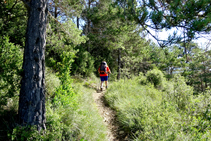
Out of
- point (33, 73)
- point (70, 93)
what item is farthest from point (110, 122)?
point (33, 73)

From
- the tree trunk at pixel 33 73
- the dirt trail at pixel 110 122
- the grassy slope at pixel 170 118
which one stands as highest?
the tree trunk at pixel 33 73

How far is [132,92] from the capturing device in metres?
6.47

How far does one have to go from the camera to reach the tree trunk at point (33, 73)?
249 centimetres

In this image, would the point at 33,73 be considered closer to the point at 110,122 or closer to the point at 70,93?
the point at 70,93

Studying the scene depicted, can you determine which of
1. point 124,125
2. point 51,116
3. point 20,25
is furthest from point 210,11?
point 20,25

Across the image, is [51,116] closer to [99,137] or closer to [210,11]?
[99,137]

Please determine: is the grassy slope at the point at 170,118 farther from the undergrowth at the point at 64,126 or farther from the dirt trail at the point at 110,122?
the undergrowth at the point at 64,126

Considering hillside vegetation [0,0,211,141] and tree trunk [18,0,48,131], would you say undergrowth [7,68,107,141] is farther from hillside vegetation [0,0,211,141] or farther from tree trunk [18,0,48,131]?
tree trunk [18,0,48,131]

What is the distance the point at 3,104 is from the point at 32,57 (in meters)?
1.33

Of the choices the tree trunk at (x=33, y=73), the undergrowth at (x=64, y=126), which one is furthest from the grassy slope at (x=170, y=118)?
the tree trunk at (x=33, y=73)

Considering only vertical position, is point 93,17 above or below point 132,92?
above

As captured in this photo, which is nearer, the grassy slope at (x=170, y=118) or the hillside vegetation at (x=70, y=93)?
the hillside vegetation at (x=70, y=93)

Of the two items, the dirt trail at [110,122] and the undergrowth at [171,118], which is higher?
the undergrowth at [171,118]

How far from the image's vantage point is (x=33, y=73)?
2523mm
